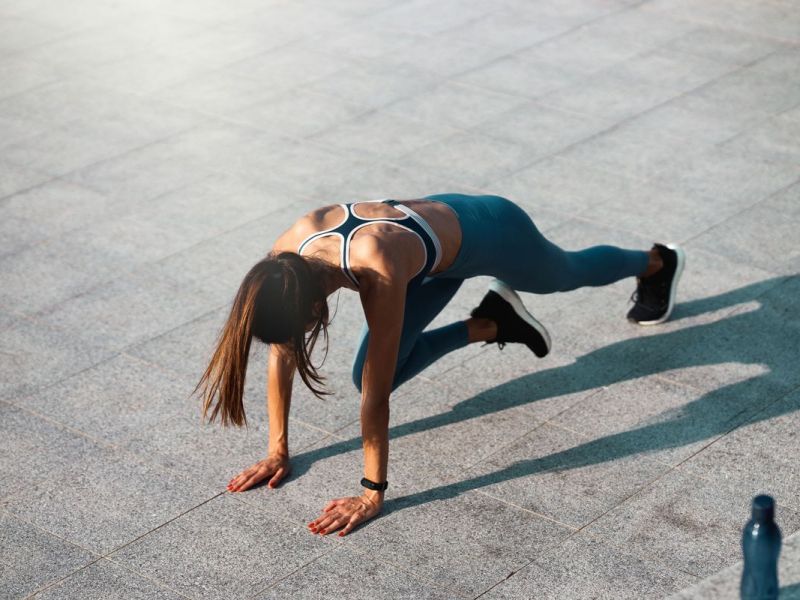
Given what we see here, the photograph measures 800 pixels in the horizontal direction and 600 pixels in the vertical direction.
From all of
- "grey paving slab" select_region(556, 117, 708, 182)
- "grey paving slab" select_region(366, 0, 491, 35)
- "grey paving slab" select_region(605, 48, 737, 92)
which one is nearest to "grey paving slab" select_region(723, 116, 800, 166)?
"grey paving slab" select_region(556, 117, 708, 182)

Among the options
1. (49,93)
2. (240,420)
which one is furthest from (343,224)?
(49,93)

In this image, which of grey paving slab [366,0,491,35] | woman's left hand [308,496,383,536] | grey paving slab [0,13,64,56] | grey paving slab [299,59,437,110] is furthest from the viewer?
grey paving slab [0,13,64,56]

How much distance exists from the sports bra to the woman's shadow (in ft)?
3.09

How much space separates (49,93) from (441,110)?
11.1ft

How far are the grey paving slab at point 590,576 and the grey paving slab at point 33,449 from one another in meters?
2.07

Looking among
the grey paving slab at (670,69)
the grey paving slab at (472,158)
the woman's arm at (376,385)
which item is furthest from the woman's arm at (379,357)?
the grey paving slab at (670,69)

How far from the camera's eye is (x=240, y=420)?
4668mm

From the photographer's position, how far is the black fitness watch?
4809mm

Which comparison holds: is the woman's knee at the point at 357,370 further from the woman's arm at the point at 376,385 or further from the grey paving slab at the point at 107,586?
the grey paving slab at the point at 107,586

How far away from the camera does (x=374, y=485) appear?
189 inches

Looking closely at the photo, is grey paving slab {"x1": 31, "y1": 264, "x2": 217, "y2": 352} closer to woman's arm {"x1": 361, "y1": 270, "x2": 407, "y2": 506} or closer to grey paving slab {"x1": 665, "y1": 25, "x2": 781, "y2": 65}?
woman's arm {"x1": 361, "y1": 270, "x2": 407, "y2": 506}

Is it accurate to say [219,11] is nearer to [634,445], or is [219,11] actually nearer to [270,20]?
[270,20]

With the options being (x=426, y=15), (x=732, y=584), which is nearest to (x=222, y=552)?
(x=732, y=584)

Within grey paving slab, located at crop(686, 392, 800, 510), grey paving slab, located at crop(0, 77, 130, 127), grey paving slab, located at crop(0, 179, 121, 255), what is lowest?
grey paving slab, located at crop(686, 392, 800, 510)
